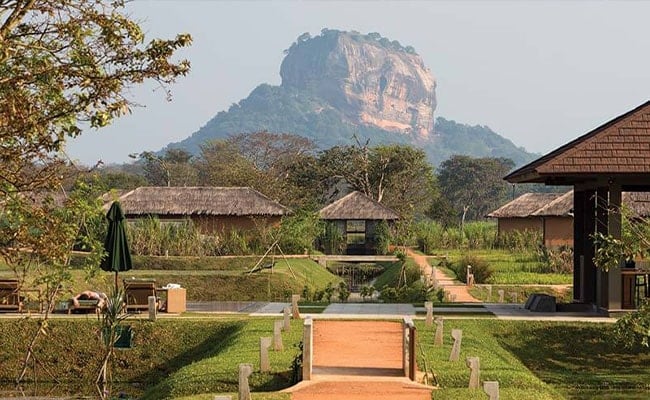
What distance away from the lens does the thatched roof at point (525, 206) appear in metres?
50.2

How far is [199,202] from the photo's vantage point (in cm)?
4259

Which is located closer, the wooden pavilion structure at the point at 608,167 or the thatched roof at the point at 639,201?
the wooden pavilion structure at the point at 608,167

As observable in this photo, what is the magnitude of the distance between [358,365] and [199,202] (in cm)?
2939

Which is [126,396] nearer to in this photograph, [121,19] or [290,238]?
[121,19]

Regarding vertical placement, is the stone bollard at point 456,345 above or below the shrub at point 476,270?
below

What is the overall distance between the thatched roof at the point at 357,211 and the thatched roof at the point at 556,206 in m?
7.02

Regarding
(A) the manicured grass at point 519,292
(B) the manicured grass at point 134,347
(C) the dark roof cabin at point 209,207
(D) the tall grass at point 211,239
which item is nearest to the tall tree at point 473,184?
(C) the dark roof cabin at point 209,207

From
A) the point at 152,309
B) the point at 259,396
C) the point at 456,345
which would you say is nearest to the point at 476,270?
the point at 152,309

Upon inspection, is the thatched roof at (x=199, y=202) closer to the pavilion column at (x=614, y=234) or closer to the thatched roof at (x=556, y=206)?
the thatched roof at (x=556, y=206)

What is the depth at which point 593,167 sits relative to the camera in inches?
709

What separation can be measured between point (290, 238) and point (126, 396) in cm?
2110

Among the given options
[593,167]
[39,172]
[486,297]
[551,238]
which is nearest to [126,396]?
[39,172]

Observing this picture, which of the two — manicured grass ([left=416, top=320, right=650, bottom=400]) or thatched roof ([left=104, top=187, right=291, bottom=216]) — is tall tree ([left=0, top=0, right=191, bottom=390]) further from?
thatched roof ([left=104, top=187, right=291, bottom=216])

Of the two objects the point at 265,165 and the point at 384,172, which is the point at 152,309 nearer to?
the point at 384,172
